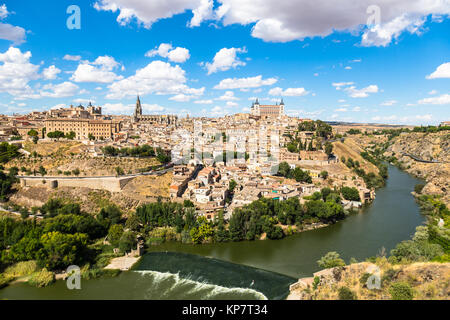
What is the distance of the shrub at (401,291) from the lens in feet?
29.0

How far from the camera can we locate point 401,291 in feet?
29.4

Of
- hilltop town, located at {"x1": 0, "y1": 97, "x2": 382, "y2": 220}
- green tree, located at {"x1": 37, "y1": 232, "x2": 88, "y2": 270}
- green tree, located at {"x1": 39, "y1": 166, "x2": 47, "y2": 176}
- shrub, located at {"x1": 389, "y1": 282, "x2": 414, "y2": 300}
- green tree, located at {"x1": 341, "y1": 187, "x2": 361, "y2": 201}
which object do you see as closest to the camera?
shrub, located at {"x1": 389, "y1": 282, "x2": 414, "y2": 300}

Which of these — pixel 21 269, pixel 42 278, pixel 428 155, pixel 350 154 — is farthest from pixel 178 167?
pixel 428 155

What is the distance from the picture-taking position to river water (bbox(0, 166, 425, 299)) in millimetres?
11633

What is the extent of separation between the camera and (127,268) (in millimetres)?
13594

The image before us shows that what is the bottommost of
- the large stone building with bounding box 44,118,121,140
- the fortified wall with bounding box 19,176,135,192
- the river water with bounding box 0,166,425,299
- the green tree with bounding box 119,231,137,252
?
the river water with bounding box 0,166,425,299

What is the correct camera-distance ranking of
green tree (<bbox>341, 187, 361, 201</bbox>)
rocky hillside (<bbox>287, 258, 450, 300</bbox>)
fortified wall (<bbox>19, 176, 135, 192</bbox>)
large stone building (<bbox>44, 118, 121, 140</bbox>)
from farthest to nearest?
large stone building (<bbox>44, 118, 121, 140</bbox>), green tree (<bbox>341, 187, 361, 201</bbox>), fortified wall (<bbox>19, 176, 135, 192</bbox>), rocky hillside (<bbox>287, 258, 450, 300</bbox>)

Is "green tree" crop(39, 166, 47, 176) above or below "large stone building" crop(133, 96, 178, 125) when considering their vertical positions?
below

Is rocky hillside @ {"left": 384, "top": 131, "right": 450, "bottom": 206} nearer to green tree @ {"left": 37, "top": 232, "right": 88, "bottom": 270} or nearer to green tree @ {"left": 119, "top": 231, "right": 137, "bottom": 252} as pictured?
green tree @ {"left": 119, "top": 231, "right": 137, "bottom": 252}

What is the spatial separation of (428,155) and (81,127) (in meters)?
44.7

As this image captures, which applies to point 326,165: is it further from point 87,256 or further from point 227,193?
point 87,256

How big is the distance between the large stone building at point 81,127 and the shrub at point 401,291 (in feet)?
99.5

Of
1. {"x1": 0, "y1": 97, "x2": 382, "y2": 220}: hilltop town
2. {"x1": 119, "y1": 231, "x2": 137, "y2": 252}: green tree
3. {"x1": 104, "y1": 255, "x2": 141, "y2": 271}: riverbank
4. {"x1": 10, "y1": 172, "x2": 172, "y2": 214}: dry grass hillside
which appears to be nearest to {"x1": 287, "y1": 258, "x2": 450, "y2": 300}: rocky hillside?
{"x1": 104, "y1": 255, "x2": 141, "y2": 271}: riverbank

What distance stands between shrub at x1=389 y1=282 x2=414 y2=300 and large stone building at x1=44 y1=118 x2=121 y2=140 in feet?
99.5
